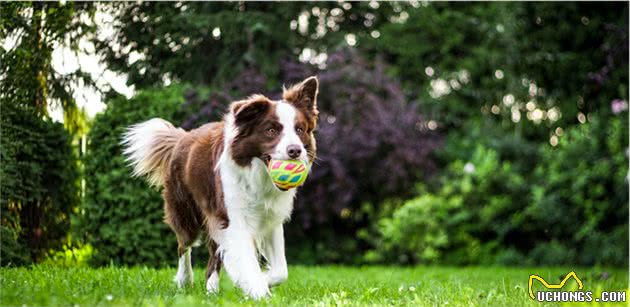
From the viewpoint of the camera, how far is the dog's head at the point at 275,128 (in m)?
5.26

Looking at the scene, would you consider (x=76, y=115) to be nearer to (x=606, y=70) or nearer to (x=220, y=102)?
(x=220, y=102)

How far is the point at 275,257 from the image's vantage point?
5.71 m

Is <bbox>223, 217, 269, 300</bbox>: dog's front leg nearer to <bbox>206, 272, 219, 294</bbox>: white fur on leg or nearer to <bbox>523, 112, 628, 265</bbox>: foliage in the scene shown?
<bbox>206, 272, 219, 294</bbox>: white fur on leg

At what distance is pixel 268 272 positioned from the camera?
225 inches

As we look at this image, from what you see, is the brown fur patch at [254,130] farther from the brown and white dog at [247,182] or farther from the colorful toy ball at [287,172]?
the colorful toy ball at [287,172]

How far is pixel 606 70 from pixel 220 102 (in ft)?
20.4

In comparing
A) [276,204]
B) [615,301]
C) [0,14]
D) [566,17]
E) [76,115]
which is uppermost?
[566,17]

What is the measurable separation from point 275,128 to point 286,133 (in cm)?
11

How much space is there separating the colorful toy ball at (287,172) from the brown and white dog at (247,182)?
1.6 inches

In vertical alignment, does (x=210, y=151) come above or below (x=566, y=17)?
below

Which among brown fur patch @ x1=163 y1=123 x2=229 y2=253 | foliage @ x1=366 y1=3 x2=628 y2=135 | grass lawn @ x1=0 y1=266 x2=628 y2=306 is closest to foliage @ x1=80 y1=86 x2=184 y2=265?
grass lawn @ x1=0 y1=266 x2=628 y2=306

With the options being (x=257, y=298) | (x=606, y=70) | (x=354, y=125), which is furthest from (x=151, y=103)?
(x=606, y=70)

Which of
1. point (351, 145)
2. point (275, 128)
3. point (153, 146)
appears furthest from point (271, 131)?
point (351, 145)

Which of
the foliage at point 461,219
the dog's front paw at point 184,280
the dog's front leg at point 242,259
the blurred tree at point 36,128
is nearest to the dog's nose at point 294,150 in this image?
the dog's front leg at point 242,259
